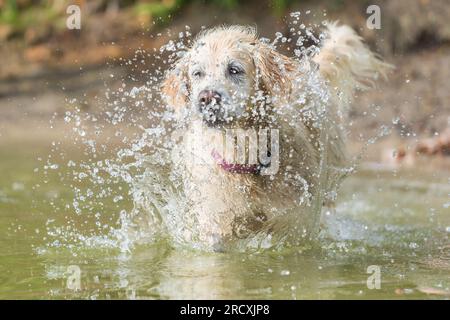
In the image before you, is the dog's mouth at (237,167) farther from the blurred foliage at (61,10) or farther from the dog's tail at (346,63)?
the blurred foliage at (61,10)

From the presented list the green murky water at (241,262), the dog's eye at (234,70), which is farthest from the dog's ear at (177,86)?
the green murky water at (241,262)

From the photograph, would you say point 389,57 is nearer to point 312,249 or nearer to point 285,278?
point 312,249

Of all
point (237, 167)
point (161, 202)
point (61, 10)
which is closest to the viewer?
point (237, 167)

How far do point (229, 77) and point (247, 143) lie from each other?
0.42m

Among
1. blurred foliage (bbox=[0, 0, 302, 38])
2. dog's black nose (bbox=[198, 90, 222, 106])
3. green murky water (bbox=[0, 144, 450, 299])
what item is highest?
blurred foliage (bbox=[0, 0, 302, 38])

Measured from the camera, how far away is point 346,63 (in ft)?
20.9

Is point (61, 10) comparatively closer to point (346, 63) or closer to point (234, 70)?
point (346, 63)

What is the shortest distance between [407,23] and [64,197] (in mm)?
5136

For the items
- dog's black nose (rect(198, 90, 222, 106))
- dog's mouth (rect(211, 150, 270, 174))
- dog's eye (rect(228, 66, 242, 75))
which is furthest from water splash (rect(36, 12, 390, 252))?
dog's black nose (rect(198, 90, 222, 106))

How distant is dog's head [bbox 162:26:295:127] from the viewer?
498 centimetres

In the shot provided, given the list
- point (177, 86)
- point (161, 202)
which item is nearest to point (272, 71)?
point (177, 86)

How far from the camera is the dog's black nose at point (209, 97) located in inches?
193

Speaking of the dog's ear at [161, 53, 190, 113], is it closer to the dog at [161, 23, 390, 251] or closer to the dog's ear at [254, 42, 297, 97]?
the dog at [161, 23, 390, 251]
